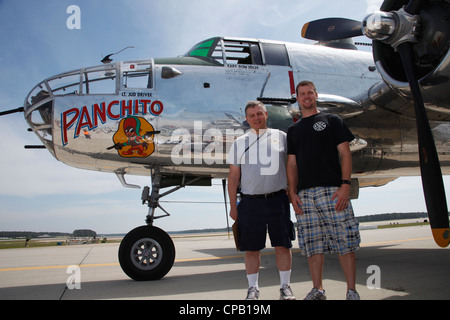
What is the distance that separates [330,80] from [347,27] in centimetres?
97

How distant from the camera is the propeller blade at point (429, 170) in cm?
371

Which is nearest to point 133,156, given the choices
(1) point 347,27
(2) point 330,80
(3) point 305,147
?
(3) point 305,147

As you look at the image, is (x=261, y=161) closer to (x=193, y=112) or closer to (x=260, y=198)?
(x=260, y=198)

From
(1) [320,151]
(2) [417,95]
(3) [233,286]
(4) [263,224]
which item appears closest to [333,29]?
(2) [417,95]

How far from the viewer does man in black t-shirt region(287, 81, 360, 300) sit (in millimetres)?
3500

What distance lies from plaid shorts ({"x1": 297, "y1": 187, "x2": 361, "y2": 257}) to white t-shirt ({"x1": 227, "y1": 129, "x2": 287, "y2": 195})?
1.10 ft

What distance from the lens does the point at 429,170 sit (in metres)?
4.02

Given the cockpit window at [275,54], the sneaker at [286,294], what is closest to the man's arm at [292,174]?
the sneaker at [286,294]

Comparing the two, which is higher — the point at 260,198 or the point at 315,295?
the point at 260,198

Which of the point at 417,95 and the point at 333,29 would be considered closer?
the point at 417,95

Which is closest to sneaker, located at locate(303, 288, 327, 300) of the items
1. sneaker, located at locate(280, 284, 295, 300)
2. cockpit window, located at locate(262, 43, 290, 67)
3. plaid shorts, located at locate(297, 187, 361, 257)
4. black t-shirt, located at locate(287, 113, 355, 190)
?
sneaker, located at locate(280, 284, 295, 300)

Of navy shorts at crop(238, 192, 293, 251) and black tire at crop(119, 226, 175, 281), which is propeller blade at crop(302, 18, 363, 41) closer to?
navy shorts at crop(238, 192, 293, 251)

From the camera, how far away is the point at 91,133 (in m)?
5.83

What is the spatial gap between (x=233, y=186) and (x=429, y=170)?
87.1 inches
